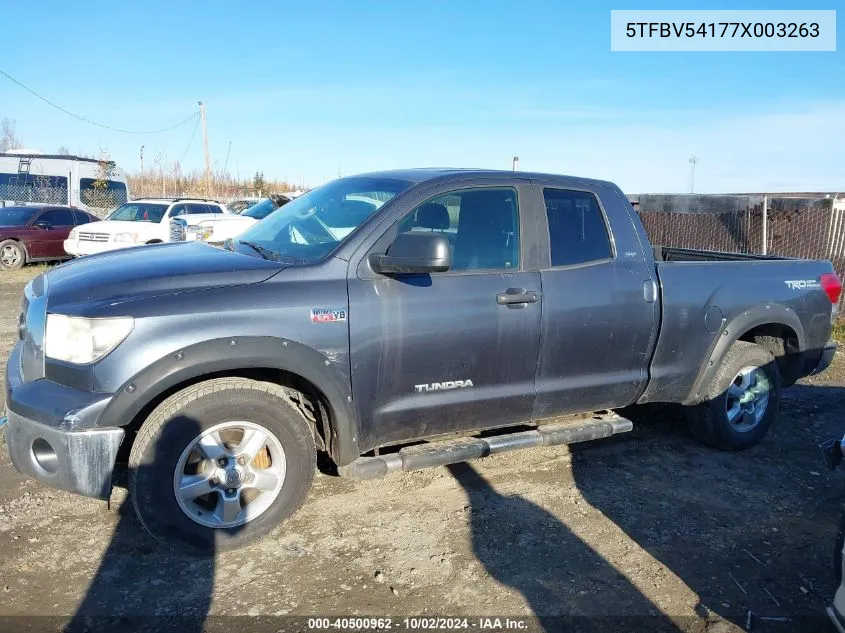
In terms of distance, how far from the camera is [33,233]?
50.4 ft

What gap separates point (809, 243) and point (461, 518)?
7.85 metres

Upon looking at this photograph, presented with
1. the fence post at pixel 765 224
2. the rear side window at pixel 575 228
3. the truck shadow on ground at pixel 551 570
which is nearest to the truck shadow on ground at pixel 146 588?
the truck shadow on ground at pixel 551 570

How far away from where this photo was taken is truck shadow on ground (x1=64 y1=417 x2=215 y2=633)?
2.90 meters

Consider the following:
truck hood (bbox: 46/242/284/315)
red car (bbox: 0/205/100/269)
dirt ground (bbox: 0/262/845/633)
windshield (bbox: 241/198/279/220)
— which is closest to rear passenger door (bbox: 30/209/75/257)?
red car (bbox: 0/205/100/269)

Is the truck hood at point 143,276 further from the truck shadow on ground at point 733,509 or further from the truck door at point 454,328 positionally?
the truck shadow on ground at point 733,509

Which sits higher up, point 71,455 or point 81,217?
point 81,217

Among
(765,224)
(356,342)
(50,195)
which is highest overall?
(50,195)

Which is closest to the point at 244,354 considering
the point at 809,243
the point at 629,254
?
Answer: the point at 629,254

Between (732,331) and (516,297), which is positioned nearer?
(516,297)

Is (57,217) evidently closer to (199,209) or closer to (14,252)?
(14,252)

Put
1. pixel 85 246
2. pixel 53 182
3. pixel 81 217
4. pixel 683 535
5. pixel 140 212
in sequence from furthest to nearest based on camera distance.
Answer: pixel 53 182 < pixel 81 217 < pixel 140 212 < pixel 85 246 < pixel 683 535

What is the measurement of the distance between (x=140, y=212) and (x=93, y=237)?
1394 millimetres

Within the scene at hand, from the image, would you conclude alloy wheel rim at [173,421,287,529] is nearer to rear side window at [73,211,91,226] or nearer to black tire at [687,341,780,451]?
black tire at [687,341,780,451]

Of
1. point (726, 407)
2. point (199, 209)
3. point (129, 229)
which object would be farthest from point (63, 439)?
point (199, 209)
